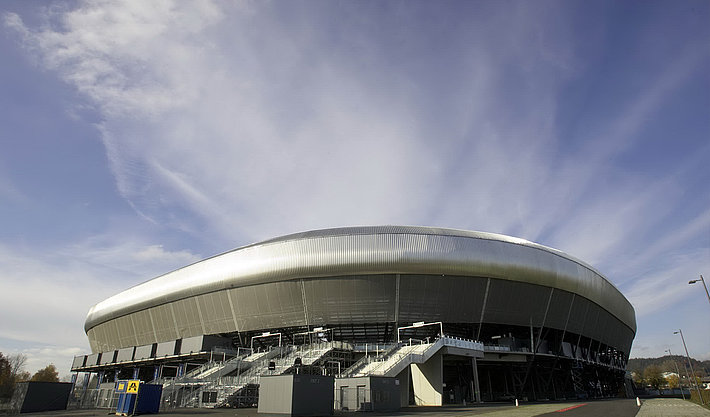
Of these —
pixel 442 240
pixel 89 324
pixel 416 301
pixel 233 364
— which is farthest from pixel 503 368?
pixel 89 324

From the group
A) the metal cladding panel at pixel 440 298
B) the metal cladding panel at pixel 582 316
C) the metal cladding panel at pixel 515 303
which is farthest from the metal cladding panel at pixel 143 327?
the metal cladding panel at pixel 582 316

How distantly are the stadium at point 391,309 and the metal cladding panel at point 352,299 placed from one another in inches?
4.7

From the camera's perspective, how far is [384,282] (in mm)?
47000

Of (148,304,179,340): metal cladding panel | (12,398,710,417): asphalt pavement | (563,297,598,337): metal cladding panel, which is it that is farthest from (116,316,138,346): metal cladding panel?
(563,297,598,337): metal cladding panel

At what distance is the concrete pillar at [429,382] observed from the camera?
123 ft

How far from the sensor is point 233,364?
1662 inches

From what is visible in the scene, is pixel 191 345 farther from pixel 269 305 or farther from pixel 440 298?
pixel 440 298

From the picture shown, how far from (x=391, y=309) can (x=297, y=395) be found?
2608 cm

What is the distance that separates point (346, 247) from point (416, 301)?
994 centimetres

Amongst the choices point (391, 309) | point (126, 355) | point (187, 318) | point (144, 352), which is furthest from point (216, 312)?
point (391, 309)

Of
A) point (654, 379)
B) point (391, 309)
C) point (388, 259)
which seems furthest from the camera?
point (654, 379)

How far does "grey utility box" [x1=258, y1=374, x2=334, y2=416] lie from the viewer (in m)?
22.7

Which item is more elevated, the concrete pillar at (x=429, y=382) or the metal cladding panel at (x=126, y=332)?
the metal cladding panel at (x=126, y=332)

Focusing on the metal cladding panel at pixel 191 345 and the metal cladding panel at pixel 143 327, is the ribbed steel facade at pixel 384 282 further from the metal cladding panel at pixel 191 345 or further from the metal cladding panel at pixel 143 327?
the metal cladding panel at pixel 143 327
